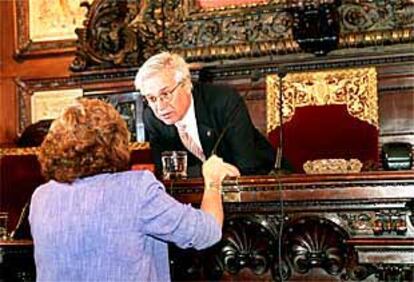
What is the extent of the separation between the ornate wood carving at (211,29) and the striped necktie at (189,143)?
1.06 m

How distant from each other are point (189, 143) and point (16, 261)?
761 millimetres

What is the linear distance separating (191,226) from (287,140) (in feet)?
A: 6.88

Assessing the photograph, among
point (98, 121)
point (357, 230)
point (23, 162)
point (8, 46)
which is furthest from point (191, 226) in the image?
point (8, 46)

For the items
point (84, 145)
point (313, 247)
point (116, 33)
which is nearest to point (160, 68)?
point (313, 247)

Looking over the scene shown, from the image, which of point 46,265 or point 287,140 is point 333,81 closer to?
point 287,140

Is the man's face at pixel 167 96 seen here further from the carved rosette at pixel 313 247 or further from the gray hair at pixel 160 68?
the carved rosette at pixel 313 247

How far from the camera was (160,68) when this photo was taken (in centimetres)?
285

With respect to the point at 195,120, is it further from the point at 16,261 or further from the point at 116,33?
the point at 116,33

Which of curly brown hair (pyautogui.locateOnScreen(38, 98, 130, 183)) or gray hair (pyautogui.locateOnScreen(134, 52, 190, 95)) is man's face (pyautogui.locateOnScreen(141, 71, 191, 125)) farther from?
curly brown hair (pyautogui.locateOnScreen(38, 98, 130, 183))

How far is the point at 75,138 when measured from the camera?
189cm

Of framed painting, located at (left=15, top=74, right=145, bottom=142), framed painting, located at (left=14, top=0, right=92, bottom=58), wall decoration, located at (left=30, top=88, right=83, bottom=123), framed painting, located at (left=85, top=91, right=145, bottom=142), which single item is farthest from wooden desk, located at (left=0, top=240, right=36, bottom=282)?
framed painting, located at (left=14, top=0, right=92, bottom=58)

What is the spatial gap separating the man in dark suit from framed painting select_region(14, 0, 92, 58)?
1.77 meters

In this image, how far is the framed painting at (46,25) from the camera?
15.4 feet

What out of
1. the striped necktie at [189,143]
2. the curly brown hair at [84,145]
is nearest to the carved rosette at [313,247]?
the striped necktie at [189,143]
